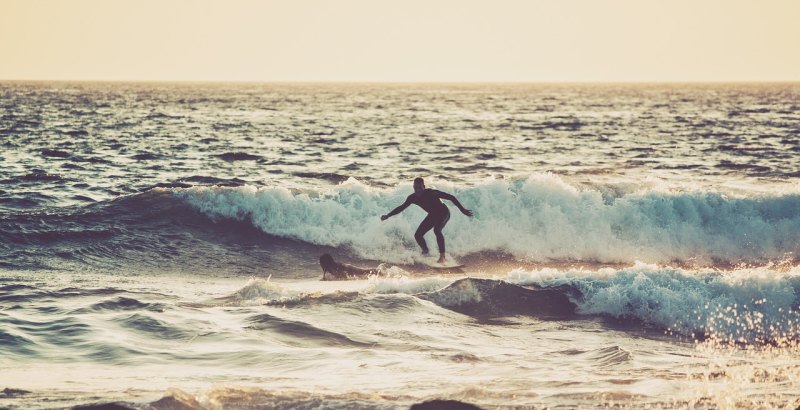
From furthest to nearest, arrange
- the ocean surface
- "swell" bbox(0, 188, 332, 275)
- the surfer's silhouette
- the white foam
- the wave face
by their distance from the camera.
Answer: the wave face < "swell" bbox(0, 188, 332, 275) < the surfer's silhouette < the white foam < the ocean surface

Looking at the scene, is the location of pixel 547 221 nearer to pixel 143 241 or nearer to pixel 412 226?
pixel 412 226

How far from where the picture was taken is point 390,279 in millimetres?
12969

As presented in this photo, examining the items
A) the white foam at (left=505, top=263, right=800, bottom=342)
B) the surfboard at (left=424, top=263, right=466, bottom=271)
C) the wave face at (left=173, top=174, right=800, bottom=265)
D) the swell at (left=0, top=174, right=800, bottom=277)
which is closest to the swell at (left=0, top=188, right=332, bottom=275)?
the swell at (left=0, top=174, right=800, bottom=277)

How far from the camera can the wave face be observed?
19.8 meters

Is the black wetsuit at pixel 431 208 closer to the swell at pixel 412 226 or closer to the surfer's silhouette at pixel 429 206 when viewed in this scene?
the surfer's silhouette at pixel 429 206

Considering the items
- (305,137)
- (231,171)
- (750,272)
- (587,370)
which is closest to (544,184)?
(750,272)

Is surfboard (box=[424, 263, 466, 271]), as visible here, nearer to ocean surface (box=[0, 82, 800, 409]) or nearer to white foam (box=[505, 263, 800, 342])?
ocean surface (box=[0, 82, 800, 409])

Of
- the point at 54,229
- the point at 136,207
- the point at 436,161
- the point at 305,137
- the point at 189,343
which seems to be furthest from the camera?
the point at 305,137

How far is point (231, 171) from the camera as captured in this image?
28.7 m

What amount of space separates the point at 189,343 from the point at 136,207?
12.5 m

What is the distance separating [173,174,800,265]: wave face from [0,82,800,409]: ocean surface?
2.2 inches

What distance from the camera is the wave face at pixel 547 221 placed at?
1980 centimetres

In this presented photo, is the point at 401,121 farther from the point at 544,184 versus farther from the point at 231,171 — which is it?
the point at 544,184

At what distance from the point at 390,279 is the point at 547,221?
8.55m
